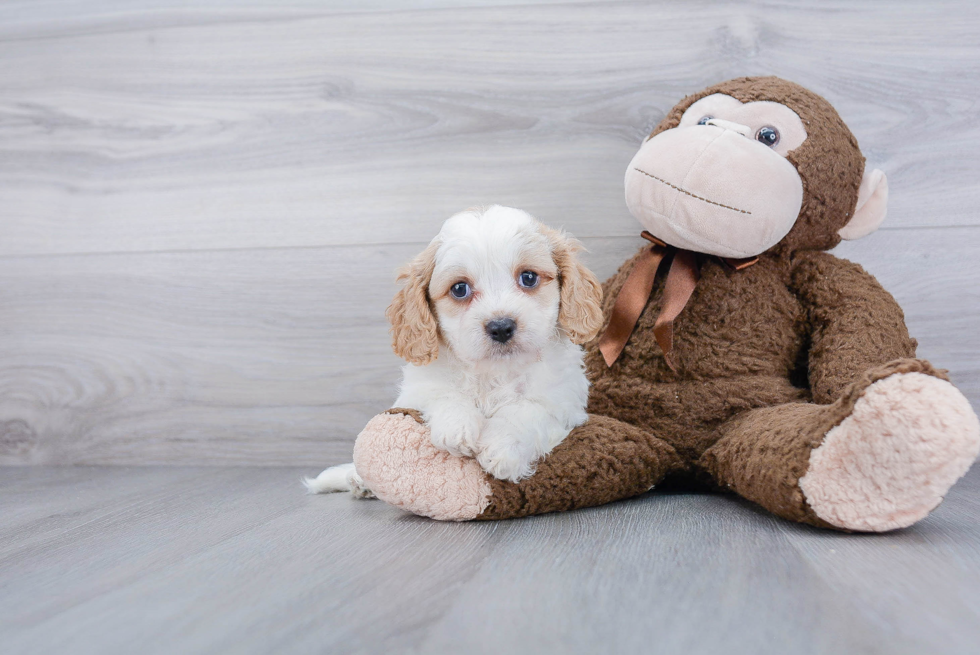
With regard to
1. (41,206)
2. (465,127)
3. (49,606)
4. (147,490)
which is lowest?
(147,490)

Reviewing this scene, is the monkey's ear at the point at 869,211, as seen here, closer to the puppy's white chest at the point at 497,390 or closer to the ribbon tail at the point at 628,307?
the ribbon tail at the point at 628,307

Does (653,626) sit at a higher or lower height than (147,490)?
higher

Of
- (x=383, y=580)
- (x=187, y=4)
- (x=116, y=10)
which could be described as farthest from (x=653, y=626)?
(x=116, y=10)

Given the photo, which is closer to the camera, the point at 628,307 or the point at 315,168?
the point at 628,307

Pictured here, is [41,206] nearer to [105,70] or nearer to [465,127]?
[105,70]

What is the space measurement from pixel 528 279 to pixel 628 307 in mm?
274

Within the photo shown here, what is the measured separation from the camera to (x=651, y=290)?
1.51 meters

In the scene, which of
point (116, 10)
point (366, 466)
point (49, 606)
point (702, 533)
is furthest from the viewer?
point (116, 10)

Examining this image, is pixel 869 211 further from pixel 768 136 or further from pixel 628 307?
pixel 628 307

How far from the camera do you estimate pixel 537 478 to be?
1240 mm

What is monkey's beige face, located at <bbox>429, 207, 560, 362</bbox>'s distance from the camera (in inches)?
48.5

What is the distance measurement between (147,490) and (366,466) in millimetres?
794

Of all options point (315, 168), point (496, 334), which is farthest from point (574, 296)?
point (315, 168)

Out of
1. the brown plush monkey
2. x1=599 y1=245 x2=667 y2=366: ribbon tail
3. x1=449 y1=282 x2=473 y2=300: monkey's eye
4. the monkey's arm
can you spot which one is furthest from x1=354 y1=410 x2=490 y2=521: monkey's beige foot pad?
the monkey's arm
